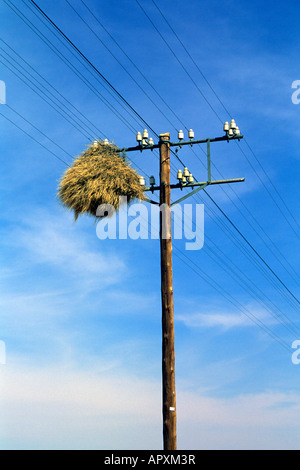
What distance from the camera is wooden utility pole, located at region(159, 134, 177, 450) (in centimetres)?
1662

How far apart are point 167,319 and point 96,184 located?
424 centimetres

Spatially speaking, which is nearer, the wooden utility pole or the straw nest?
the wooden utility pole

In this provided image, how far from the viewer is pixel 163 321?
1728cm

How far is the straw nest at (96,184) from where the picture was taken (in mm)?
18844

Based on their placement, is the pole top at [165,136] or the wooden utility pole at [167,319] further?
the pole top at [165,136]

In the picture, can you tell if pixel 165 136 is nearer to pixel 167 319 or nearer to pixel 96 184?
pixel 96 184

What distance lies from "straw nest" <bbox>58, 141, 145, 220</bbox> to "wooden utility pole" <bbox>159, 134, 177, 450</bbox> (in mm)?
783

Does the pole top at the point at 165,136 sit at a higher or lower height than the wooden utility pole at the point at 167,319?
higher

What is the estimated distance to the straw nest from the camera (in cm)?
1884

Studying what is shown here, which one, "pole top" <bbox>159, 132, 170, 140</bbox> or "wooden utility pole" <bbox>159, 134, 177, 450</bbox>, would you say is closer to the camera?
"wooden utility pole" <bbox>159, 134, 177, 450</bbox>

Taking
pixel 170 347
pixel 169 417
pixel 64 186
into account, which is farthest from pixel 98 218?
pixel 169 417

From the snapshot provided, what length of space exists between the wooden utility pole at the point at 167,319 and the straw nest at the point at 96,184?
2.57 ft

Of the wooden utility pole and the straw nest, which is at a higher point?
the straw nest

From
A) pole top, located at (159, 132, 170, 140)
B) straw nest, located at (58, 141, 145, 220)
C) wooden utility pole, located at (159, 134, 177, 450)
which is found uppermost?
pole top, located at (159, 132, 170, 140)
